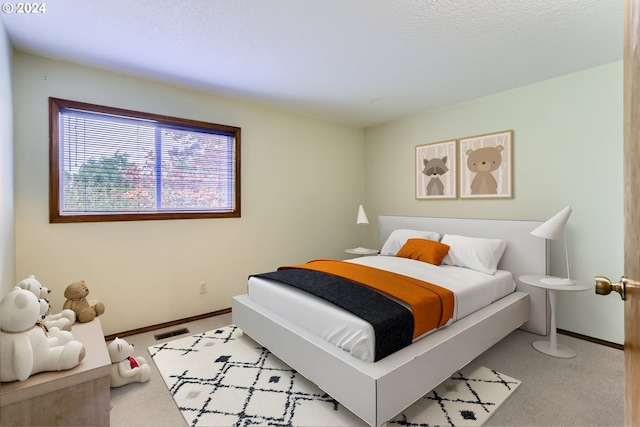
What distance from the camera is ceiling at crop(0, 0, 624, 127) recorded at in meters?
1.87

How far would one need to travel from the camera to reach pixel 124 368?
6.83 ft

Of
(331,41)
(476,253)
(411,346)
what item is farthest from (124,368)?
(476,253)

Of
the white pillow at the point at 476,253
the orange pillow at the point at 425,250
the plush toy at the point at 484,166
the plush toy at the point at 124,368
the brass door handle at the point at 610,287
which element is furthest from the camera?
the plush toy at the point at 484,166

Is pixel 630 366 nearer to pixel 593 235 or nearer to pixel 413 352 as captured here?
pixel 413 352

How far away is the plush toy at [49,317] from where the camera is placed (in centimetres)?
180

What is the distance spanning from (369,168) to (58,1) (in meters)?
3.77

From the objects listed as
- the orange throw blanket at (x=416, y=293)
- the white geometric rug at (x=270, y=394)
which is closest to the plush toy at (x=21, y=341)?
the white geometric rug at (x=270, y=394)

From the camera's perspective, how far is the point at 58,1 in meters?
1.80

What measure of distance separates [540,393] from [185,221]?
329 cm

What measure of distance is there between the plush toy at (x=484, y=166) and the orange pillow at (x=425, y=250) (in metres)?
0.82

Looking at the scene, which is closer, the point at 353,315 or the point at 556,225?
the point at 353,315

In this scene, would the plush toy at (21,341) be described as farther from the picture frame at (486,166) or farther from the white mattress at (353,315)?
the picture frame at (486,166)


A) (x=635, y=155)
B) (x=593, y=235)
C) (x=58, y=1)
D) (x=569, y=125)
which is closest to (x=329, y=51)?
(x=58, y=1)

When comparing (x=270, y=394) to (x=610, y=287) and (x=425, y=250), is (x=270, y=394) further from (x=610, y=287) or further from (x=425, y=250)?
(x=425, y=250)
